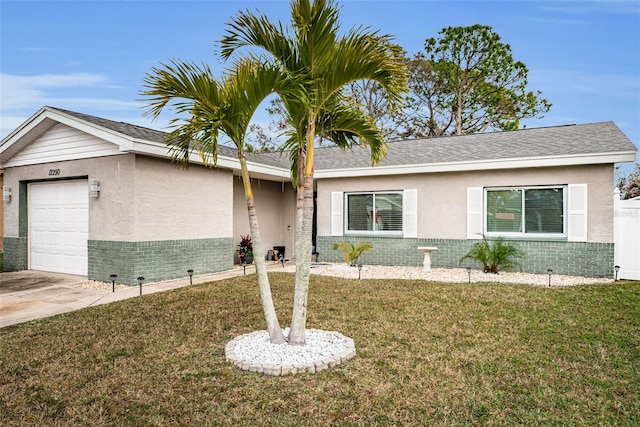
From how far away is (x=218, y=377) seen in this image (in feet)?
12.7

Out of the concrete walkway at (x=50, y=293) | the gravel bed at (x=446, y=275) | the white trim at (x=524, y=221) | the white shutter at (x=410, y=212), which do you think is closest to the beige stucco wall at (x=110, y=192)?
the concrete walkway at (x=50, y=293)

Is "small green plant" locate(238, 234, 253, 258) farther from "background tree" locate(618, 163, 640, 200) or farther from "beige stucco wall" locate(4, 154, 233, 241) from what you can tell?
"background tree" locate(618, 163, 640, 200)

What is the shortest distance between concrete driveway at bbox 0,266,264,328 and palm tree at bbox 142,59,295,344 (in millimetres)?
4197

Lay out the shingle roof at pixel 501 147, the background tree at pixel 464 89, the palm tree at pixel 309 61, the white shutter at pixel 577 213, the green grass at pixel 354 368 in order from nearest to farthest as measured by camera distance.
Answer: the green grass at pixel 354 368 → the palm tree at pixel 309 61 → the white shutter at pixel 577 213 → the shingle roof at pixel 501 147 → the background tree at pixel 464 89

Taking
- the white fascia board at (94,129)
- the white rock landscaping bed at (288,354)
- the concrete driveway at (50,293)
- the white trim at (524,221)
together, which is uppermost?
the white fascia board at (94,129)

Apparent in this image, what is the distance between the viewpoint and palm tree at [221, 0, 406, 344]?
4.12 m

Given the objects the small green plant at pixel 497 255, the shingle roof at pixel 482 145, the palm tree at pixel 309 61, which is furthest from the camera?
the small green plant at pixel 497 255

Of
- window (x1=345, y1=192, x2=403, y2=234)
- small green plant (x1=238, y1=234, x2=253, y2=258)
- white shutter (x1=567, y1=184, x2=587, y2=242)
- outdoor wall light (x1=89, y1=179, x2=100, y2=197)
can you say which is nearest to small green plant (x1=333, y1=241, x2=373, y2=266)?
window (x1=345, y1=192, x2=403, y2=234)

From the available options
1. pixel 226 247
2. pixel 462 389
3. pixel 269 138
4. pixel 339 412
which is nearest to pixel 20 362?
pixel 339 412

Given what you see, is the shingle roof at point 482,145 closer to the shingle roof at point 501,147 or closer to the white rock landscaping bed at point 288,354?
the shingle roof at point 501,147

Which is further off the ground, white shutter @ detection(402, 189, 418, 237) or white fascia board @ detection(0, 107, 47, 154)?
white fascia board @ detection(0, 107, 47, 154)

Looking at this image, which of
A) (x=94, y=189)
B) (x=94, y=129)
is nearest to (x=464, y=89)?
(x=94, y=129)

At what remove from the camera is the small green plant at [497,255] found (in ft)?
33.2

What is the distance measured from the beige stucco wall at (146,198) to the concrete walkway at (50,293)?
112 cm
